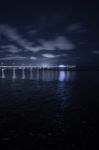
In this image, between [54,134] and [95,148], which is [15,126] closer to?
[54,134]

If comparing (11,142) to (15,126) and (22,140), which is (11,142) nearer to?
(22,140)

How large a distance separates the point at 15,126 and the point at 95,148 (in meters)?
6.45

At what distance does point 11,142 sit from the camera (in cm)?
1181

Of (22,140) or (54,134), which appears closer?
(22,140)

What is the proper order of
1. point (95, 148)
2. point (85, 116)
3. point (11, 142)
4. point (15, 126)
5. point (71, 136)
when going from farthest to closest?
point (85, 116), point (15, 126), point (71, 136), point (11, 142), point (95, 148)

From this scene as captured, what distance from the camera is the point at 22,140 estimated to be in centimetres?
1209

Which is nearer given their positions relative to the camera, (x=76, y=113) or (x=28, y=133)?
(x=28, y=133)

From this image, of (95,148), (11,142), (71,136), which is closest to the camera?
(95,148)

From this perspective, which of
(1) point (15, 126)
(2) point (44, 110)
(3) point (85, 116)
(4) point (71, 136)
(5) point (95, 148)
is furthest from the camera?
(2) point (44, 110)

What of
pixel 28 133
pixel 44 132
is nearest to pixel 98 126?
pixel 44 132

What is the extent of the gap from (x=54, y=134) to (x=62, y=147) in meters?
2.09

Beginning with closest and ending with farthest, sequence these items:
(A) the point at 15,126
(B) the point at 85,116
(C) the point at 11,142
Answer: (C) the point at 11,142
(A) the point at 15,126
(B) the point at 85,116

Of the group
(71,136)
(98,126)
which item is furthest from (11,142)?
(98,126)

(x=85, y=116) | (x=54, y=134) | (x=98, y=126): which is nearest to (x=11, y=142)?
(x=54, y=134)
